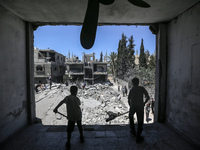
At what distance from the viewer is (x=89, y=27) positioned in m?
1.49

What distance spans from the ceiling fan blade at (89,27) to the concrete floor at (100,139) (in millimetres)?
2313

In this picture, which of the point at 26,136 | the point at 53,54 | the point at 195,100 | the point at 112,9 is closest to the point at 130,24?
the point at 112,9

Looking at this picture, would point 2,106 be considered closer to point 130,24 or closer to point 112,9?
point 112,9

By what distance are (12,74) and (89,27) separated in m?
2.63

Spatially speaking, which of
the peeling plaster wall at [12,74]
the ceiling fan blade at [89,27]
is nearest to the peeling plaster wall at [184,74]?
the ceiling fan blade at [89,27]

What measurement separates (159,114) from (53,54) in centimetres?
2811

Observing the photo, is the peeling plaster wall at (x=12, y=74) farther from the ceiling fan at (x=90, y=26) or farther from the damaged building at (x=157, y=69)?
the ceiling fan at (x=90, y=26)

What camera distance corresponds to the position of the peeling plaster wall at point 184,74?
2.36m

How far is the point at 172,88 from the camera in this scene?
10.4 feet

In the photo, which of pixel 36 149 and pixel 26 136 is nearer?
pixel 36 149

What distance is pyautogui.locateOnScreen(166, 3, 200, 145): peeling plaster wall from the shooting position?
93.0 inches

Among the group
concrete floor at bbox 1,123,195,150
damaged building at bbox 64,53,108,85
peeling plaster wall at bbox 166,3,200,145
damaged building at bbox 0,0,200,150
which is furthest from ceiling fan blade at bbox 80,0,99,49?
damaged building at bbox 64,53,108,85

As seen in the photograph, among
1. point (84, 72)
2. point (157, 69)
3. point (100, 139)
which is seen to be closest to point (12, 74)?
point (100, 139)

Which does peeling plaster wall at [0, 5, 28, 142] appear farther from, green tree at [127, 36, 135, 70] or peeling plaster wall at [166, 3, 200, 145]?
green tree at [127, 36, 135, 70]
